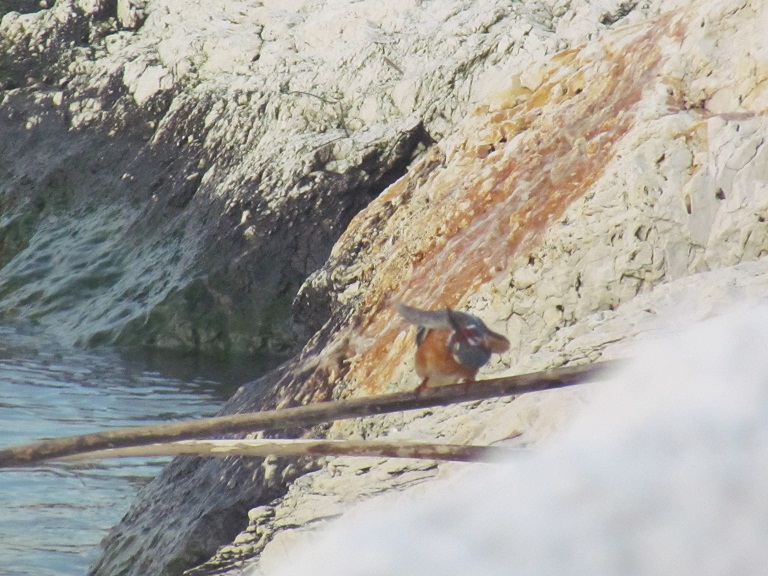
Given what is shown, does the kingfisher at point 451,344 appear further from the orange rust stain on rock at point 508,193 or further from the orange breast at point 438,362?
the orange rust stain on rock at point 508,193

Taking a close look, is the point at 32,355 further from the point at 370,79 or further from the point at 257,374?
the point at 370,79

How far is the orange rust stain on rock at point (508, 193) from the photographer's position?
16.1 feet

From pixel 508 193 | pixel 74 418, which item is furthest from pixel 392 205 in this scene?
pixel 74 418

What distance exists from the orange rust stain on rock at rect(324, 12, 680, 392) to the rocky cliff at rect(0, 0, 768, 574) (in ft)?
0.05

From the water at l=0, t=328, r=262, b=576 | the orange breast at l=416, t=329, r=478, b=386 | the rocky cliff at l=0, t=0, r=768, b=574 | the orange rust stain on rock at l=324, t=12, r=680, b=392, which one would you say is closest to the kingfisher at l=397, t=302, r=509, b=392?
the orange breast at l=416, t=329, r=478, b=386

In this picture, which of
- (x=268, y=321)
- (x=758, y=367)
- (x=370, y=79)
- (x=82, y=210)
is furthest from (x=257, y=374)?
(x=758, y=367)

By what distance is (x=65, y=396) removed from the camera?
28.9 ft

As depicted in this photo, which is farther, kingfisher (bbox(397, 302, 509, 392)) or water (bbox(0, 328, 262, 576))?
water (bbox(0, 328, 262, 576))

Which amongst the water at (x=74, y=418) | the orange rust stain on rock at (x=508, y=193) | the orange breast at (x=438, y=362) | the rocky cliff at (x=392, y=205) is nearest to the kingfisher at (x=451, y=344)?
the orange breast at (x=438, y=362)

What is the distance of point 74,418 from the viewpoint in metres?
→ 8.19

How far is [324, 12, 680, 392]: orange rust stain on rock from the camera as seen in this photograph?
4895mm

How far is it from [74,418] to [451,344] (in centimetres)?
589

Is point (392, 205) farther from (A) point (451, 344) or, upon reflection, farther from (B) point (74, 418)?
(B) point (74, 418)

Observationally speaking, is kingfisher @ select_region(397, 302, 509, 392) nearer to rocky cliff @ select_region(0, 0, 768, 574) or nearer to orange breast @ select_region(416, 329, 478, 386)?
orange breast @ select_region(416, 329, 478, 386)
